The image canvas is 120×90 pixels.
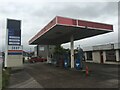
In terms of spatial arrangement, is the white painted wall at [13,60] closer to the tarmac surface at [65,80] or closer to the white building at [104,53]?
the tarmac surface at [65,80]

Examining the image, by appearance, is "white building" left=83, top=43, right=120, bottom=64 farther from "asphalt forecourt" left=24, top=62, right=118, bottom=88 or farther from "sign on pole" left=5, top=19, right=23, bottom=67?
"sign on pole" left=5, top=19, right=23, bottom=67

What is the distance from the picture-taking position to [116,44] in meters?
28.9

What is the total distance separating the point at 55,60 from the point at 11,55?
9.32 metres

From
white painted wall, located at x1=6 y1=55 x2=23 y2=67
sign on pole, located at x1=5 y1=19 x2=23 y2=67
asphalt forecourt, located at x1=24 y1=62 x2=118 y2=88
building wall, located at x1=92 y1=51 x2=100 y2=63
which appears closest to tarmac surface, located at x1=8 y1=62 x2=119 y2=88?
asphalt forecourt, located at x1=24 y1=62 x2=118 y2=88

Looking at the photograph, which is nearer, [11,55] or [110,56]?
[11,55]

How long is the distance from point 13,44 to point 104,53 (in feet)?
62.4

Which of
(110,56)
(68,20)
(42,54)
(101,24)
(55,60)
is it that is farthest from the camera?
(42,54)

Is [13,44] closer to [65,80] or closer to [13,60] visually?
[13,60]

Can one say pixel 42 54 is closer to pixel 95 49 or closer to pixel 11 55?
pixel 95 49

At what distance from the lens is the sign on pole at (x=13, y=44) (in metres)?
21.2

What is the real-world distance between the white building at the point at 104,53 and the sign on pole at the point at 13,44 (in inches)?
676

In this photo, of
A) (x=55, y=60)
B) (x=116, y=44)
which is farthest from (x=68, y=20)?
(x=116, y=44)

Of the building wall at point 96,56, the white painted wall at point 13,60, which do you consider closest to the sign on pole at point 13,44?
the white painted wall at point 13,60

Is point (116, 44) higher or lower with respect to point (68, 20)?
lower
